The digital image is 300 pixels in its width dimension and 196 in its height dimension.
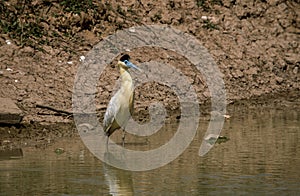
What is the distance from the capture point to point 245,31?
703 inches

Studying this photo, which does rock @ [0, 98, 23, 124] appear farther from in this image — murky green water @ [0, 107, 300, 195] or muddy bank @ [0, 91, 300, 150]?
murky green water @ [0, 107, 300, 195]

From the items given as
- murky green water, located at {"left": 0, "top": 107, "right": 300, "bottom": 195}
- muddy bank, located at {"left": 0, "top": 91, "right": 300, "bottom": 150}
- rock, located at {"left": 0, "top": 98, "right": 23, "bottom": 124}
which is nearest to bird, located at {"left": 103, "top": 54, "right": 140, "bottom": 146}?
murky green water, located at {"left": 0, "top": 107, "right": 300, "bottom": 195}

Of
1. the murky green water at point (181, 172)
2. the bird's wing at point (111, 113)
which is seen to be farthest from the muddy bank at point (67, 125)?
the bird's wing at point (111, 113)

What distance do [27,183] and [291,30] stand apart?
36.4ft

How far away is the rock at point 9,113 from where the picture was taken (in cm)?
1184

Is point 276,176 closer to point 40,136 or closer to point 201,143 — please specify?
point 201,143

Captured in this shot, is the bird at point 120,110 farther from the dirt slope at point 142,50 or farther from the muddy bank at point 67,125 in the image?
the dirt slope at point 142,50

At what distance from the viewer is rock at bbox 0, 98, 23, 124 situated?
11.8 meters

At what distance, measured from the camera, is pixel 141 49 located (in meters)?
16.1

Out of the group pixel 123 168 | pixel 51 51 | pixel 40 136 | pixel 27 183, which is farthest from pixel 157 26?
pixel 27 183

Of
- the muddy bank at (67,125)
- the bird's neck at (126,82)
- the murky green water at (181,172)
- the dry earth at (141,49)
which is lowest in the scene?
the murky green water at (181,172)

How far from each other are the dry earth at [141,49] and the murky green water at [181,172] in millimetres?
2064

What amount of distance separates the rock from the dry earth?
136mm

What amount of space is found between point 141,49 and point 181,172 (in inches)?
280
